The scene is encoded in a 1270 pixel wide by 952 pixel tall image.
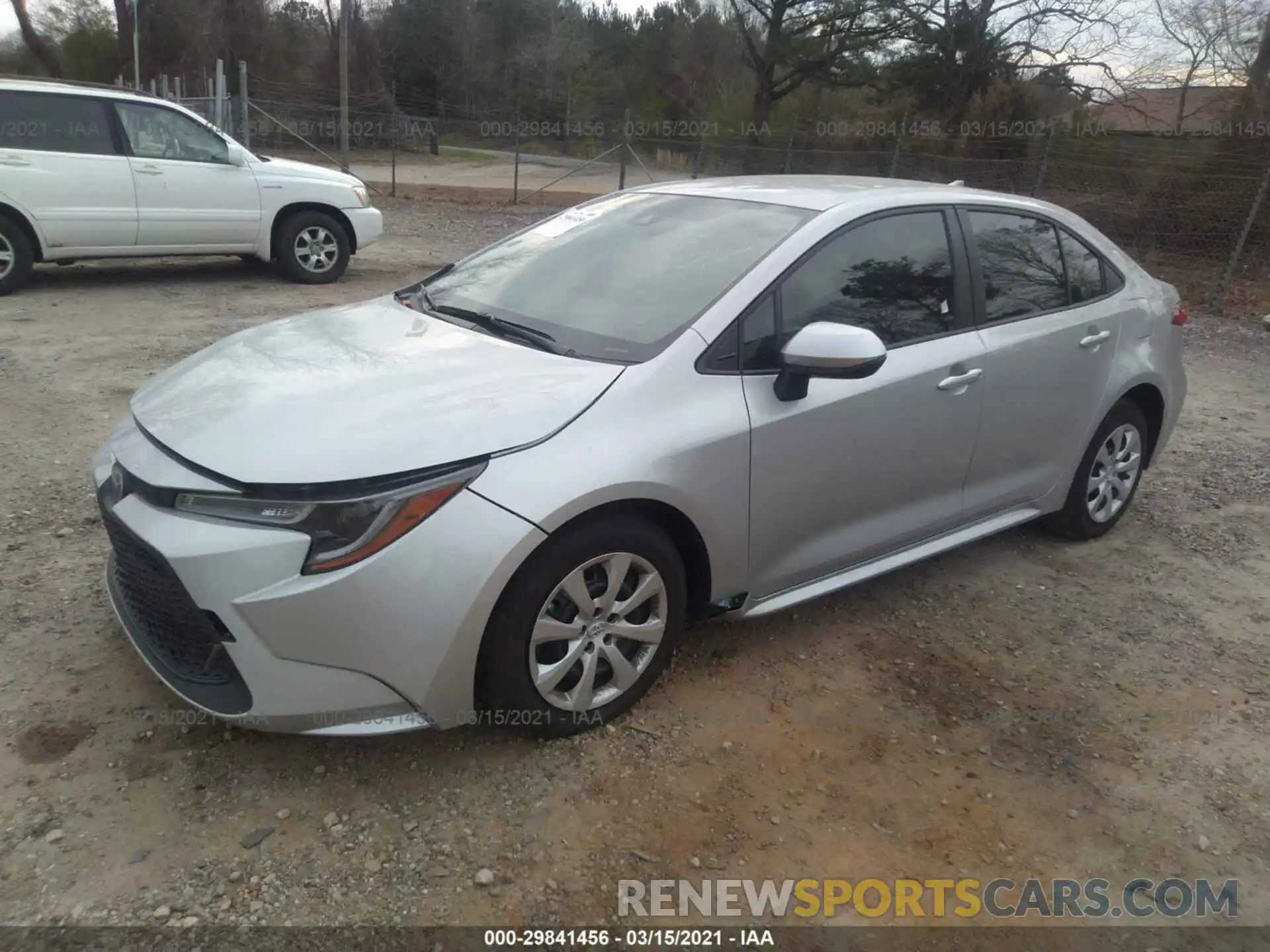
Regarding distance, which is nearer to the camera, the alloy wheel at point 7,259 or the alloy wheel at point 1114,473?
the alloy wheel at point 1114,473

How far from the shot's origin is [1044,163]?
13.3 meters

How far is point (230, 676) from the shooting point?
247 cm

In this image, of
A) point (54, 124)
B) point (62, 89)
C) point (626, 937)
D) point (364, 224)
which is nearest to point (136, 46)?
point (364, 224)

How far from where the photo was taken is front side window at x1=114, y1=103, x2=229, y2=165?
Result: 829 centimetres

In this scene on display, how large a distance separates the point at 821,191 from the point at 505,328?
1328 millimetres

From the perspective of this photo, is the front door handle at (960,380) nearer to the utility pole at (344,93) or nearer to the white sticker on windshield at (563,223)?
the white sticker on windshield at (563,223)

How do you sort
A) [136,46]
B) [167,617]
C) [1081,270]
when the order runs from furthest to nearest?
[136,46]
[1081,270]
[167,617]

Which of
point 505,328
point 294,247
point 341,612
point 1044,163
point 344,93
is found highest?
point 344,93

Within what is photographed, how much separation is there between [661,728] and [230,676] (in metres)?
1.26

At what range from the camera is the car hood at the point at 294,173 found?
895 cm

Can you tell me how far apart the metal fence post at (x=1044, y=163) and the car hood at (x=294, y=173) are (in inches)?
372

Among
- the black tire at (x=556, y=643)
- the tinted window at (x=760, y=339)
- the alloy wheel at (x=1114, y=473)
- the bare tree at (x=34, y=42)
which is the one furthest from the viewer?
the bare tree at (x=34, y=42)

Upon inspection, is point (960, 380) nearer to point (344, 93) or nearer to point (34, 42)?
point (344, 93)

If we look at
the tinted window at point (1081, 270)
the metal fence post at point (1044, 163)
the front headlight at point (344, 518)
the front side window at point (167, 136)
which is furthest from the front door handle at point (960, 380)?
the metal fence post at point (1044, 163)
